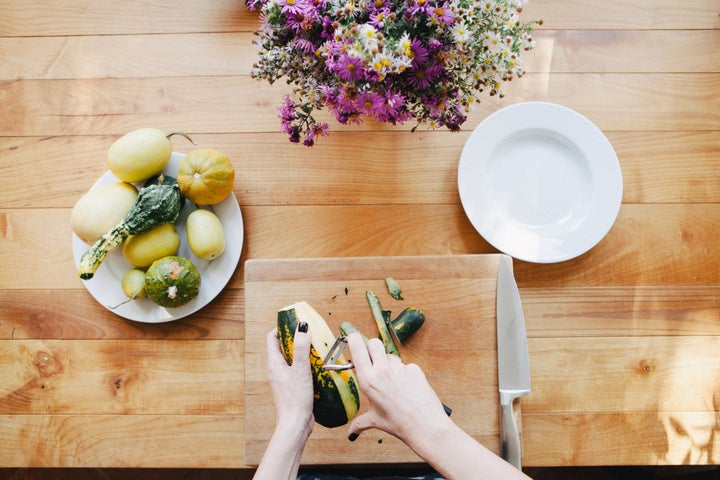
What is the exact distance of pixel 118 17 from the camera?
1.21 m

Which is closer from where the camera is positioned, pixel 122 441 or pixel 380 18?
pixel 380 18

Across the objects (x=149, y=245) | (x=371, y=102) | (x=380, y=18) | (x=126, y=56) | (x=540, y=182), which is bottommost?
(x=149, y=245)

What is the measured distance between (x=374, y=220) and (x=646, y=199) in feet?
2.11

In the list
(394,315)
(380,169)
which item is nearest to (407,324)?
(394,315)

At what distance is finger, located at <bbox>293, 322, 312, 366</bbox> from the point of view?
0.90 m

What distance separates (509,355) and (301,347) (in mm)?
436

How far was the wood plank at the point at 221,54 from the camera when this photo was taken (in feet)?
3.87

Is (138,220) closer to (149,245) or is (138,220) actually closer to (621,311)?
(149,245)

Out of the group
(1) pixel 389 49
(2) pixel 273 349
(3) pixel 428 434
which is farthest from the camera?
(2) pixel 273 349

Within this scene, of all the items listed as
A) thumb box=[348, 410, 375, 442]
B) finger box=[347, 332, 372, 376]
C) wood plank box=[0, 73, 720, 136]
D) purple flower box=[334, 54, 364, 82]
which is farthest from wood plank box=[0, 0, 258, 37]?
thumb box=[348, 410, 375, 442]

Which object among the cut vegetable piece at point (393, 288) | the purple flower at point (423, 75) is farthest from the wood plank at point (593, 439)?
the purple flower at point (423, 75)

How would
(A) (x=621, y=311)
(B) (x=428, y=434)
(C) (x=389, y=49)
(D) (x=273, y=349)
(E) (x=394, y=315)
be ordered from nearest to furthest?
(C) (x=389, y=49) → (B) (x=428, y=434) → (D) (x=273, y=349) → (E) (x=394, y=315) → (A) (x=621, y=311)

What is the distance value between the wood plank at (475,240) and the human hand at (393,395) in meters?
0.33

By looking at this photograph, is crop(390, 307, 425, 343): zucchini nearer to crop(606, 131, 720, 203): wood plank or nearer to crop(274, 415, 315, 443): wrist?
crop(274, 415, 315, 443): wrist
